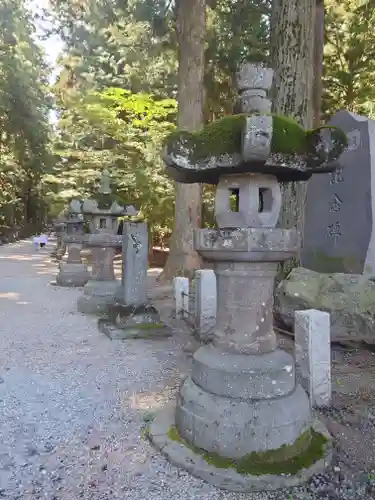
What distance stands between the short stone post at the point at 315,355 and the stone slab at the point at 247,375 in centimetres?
92

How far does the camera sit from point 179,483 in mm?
2787

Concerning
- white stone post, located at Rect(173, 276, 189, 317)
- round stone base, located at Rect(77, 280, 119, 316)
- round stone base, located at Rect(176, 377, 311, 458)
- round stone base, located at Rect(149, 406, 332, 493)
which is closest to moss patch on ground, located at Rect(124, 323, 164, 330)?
white stone post, located at Rect(173, 276, 189, 317)

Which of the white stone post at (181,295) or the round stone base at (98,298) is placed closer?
the white stone post at (181,295)

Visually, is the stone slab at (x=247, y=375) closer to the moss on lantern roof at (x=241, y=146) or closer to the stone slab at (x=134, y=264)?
the moss on lantern roof at (x=241, y=146)

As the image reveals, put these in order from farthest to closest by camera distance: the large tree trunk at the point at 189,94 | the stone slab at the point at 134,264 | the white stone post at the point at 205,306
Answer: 1. the large tree trunk at the point at 189,94
2. the stone slab at the point at 134,264
3. the white stone post at the point at 205,306

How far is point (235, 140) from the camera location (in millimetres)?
3080

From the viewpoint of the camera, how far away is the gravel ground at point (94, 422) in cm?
276

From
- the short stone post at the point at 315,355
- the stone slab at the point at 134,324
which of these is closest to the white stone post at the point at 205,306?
the stone slab at the point at 134,324

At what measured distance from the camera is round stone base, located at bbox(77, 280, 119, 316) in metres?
8.61

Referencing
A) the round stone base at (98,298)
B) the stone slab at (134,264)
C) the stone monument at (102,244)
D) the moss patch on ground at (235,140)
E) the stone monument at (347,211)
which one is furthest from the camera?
the stone monument at (102,244)

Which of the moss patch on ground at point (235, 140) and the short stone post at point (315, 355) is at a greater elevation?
the moss patch on ground at point (235, 140)

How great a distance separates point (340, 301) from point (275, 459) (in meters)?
3.14

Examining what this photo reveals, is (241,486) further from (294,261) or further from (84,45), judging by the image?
(84,45)

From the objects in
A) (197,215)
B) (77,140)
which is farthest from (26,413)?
(77,140)
